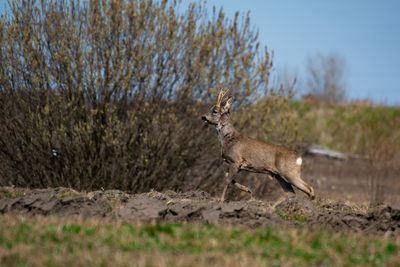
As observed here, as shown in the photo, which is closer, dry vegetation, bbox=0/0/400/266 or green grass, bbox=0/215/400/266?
green grass, bbox=0/215/400/266

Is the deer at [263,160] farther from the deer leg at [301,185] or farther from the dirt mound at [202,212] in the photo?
the dirt mound at [202,212]

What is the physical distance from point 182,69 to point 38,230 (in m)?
6.30

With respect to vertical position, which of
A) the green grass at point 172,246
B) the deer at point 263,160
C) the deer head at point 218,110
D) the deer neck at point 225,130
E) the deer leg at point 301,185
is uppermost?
the deer head at point 218,110

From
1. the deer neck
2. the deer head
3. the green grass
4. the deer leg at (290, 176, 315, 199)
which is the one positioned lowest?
the green grass

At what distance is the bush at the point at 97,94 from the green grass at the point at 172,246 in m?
4.57

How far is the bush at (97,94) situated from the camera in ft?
33.9

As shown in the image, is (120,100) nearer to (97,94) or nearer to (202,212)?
(97,94)

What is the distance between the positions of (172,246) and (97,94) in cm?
614

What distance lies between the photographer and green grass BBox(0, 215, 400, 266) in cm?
456

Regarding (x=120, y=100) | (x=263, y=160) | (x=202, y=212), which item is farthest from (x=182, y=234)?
(x=120, y=100)

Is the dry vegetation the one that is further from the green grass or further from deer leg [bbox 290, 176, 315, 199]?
the green grass

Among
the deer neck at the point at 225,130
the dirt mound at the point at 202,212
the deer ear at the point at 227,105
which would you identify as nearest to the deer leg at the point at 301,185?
the dirt mound at the point at 202,212

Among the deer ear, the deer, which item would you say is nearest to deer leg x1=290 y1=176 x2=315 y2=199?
the deer

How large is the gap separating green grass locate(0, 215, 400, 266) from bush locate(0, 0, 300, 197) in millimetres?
4568
